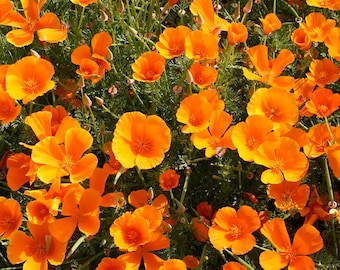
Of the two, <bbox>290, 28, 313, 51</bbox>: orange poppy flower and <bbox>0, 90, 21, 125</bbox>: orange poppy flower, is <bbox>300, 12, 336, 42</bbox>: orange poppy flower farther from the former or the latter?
<bbox>0, 90, 21, 125</bbox>: orange poppy flower

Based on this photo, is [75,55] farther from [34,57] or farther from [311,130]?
[311,130]

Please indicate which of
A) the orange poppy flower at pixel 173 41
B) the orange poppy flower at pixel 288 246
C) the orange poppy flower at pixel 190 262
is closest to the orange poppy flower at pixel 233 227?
the orange poppy flower at pixel 288 246

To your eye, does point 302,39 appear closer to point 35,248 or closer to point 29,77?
point 29,77

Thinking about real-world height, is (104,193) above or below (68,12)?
below

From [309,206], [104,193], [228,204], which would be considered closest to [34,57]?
[104,193]

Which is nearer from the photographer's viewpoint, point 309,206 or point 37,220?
point 37,220

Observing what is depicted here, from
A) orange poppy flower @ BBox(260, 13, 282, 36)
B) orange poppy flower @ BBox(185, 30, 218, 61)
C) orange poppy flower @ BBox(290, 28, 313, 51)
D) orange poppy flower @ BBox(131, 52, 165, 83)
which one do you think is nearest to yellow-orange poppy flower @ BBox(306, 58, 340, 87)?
orange poppy flower @ BBox(290, 28, 313, 51)

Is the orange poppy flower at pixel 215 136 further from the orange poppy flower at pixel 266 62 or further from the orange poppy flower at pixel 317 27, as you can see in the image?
the orange poppy flower at pixel 317 27
